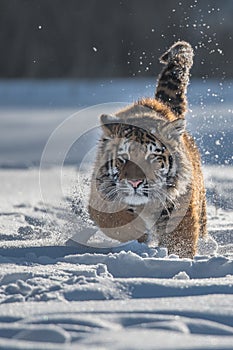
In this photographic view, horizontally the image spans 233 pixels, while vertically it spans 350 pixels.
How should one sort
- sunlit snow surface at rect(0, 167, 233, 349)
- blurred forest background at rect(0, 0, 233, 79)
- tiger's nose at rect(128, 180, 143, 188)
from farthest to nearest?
blurred forest background at rect(0, 0, 233, 79) → tiger's nose at rect(128, 180, 143, 188) → sunlit snow surface at rect(0, 167, 233, 349)

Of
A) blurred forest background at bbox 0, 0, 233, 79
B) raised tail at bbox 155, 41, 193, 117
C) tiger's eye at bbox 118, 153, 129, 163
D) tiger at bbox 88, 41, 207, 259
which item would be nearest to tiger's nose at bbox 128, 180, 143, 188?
tiger at bbox 88, 41, 207, 259

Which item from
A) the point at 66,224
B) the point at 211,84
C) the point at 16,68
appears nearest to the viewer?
the point at 66,224

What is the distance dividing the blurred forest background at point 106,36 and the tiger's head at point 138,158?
21630 mm

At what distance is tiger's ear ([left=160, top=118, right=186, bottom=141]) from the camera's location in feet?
16.8

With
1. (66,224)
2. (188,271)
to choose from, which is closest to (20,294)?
(188,271)

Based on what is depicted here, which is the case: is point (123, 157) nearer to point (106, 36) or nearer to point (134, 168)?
point (134, 168)

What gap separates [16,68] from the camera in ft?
98.9

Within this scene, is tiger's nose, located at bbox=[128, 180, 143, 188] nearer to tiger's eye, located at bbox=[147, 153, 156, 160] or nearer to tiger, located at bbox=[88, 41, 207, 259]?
tiger, located at bbox=[88, 41, 207, 259]

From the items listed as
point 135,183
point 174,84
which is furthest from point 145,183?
point 174,84

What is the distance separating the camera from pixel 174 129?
5164mm

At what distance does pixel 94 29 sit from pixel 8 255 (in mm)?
29575

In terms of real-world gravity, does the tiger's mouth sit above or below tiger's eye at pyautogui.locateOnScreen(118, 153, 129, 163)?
below

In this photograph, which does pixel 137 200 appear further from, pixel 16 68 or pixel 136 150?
pixel 16 68

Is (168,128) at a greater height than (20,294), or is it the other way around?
(168,128)
